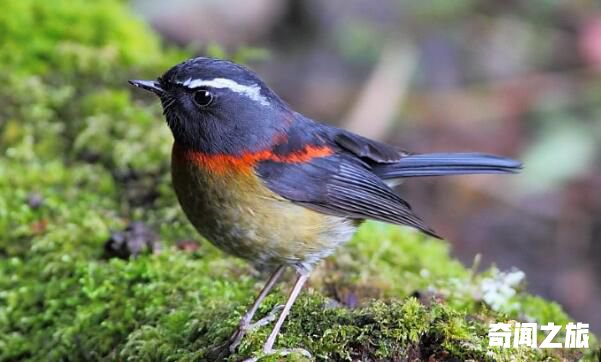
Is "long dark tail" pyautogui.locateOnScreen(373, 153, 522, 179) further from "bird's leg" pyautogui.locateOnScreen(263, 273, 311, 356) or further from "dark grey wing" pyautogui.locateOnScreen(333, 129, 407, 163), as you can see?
"bird's leg" pyautogui.locateOnScreen(263, 273, 311, 356)

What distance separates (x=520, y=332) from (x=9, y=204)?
342 centimetres

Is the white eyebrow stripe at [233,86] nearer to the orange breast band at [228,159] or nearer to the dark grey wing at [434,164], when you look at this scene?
the orange breast band at [228,159]

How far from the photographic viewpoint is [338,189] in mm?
4562

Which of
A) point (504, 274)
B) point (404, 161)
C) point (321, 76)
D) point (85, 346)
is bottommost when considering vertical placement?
point (85, 346)

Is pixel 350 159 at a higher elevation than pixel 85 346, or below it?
higher

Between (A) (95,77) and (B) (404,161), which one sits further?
(A) (95,77)

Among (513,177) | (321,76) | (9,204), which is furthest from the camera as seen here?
(321,76)

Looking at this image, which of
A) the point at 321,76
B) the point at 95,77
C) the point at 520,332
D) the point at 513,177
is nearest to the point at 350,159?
the point at 520,332

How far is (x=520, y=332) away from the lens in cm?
380

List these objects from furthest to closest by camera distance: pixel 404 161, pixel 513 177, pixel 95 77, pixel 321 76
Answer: pixel 321 76 < pixel 513 177 < pixel 95 77 < pixel 404 161

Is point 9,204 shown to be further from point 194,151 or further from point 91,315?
point 194,151

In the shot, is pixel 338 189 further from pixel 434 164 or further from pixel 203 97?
pixel 203 97

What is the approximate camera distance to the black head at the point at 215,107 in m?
4.25

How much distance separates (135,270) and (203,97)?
112 centimetres
